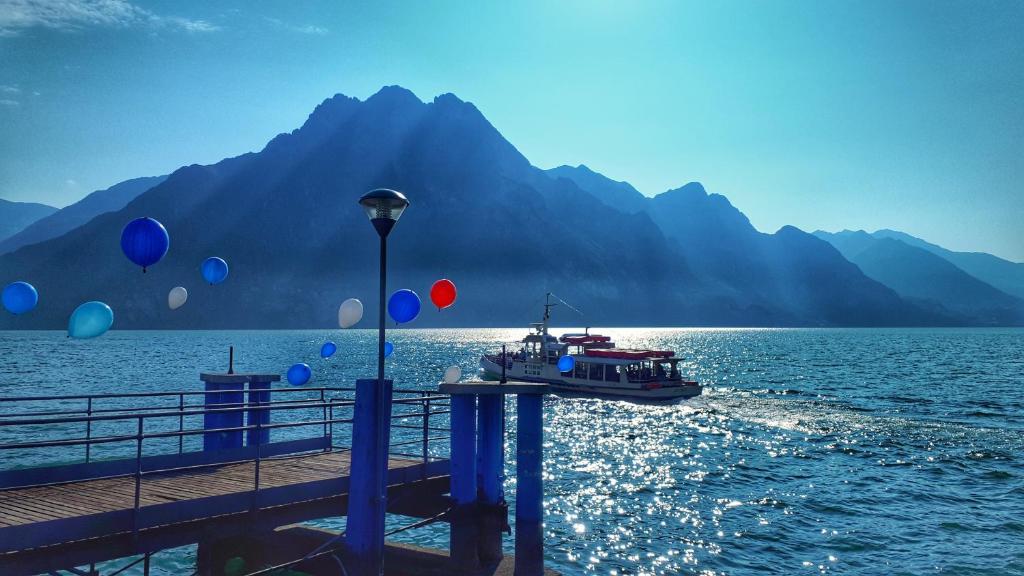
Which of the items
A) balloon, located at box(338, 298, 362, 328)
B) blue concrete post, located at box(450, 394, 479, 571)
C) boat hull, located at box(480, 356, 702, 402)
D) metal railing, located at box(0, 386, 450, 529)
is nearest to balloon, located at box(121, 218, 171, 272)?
metal railing, located at box(0, 386, 450, 529)

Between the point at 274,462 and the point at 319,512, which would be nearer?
the point at 319,512

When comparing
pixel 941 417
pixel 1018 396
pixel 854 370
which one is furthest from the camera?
pixel 854 370

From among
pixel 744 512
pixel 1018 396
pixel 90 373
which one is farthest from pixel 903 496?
pixel 90 373

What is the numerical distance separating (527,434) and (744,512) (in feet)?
54.6

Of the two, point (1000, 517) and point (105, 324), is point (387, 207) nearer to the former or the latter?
point (105, 324)

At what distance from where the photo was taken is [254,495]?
992 centimetres

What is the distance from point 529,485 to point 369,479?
113 inches

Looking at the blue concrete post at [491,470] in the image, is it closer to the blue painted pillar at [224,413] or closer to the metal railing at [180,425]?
the metal railing at [180,425]

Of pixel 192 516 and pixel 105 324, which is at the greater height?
pixel 105 324

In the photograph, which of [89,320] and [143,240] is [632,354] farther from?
[89,320]

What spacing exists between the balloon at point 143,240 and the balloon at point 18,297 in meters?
4.66

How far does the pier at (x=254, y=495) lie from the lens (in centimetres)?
857

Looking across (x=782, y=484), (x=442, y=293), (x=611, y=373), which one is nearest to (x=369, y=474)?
(x=442, y=293)

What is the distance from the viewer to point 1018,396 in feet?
218
